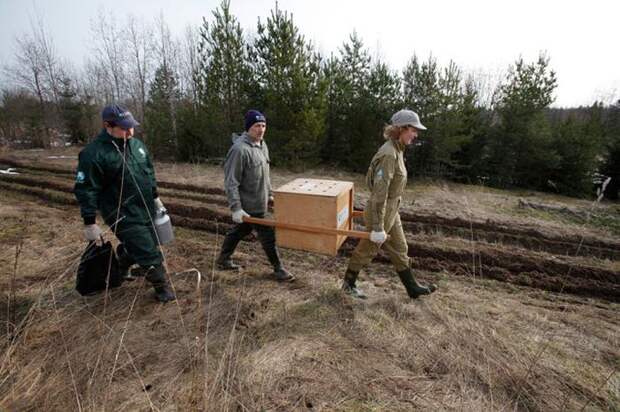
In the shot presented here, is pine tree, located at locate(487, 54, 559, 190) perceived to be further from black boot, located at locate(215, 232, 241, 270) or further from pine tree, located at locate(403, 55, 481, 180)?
black boot, located at locate(215, 232, 241, 270)

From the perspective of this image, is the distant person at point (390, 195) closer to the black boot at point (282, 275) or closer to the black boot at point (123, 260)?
the black boot at point (282, 275)

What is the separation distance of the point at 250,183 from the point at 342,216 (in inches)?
45.9

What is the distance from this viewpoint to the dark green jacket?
273 cm

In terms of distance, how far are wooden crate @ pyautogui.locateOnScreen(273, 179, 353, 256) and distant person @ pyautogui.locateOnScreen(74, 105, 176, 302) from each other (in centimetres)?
132

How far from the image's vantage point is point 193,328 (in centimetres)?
301

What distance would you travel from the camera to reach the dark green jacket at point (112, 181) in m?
2.73

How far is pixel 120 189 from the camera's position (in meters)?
3.03

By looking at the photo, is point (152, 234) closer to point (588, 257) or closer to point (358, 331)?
point (358, 331)

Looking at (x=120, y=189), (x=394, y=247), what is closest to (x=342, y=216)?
(x=394, y=247)

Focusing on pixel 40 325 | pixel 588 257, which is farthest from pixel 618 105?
pixel 40 325

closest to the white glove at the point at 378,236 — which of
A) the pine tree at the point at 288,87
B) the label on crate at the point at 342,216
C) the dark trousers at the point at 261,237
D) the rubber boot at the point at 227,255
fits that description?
the label on crate at the point at 342,216

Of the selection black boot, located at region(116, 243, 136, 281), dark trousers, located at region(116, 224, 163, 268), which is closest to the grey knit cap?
dark trousers, located at region(116, 224, 163, 268)

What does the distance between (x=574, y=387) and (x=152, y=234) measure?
403 cm

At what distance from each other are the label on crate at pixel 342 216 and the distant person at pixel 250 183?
3.17ft
